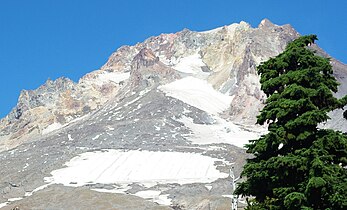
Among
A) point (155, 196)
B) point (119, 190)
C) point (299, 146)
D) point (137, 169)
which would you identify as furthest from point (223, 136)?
point (299, 146)

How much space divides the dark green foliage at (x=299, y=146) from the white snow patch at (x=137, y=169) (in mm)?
108188

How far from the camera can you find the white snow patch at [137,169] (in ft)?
455

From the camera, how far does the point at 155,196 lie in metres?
119

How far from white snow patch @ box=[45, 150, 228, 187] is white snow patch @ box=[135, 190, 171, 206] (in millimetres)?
9164

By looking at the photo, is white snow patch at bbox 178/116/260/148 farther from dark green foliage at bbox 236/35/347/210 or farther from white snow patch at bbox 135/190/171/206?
dark green foliage at bbox 236/35/347/210

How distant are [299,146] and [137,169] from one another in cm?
12854

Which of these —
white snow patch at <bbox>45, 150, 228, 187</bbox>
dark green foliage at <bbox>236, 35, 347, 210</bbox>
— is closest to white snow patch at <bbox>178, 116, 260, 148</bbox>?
white snow patch at <bbox>45, 150, 228, 187</bbox>

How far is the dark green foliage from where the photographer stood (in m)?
21.2

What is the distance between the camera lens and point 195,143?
591 ft

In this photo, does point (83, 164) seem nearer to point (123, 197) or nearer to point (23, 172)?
point (23, 172)

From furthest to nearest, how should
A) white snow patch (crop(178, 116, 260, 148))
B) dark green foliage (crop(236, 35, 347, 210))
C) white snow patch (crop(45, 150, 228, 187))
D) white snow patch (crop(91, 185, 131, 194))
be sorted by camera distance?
white snow patch (crop(178, 116, 260, 148)) < white snow patch (crop(45, 150, 228, 187)) < white snow patch (crop(91, 185, 131, 194)) < dark green foliage (crop(236, 35, 347, 210))

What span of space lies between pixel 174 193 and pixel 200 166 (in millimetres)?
31304

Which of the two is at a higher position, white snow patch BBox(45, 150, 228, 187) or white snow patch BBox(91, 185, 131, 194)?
white snow patch BBox(45, 150, 228, 187)

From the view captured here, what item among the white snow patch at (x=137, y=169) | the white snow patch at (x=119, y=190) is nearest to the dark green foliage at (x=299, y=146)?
the white snow patch at (x=119, y=190)
